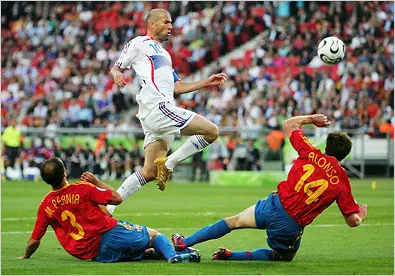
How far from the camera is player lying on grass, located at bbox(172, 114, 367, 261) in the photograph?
8836 mm

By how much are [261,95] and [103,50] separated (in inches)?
343

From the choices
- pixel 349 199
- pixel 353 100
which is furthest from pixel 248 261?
pixel 353 100

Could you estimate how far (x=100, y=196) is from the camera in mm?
Answer: 8969

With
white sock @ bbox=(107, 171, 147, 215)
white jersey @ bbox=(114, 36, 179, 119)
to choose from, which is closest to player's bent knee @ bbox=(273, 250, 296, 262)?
white sock @ bbox=(107, 171, 147, 215)

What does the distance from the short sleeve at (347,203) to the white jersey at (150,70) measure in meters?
2.78

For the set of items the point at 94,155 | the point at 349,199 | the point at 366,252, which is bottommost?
the point at 94,155

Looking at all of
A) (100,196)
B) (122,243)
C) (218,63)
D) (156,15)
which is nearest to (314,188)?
(122,243)

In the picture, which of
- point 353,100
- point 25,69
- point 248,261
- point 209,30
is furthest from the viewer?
point 25,69

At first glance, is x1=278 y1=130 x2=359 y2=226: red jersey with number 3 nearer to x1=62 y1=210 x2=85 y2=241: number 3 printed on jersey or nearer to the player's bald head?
x1=62 y1=210 x2=85 y2=241: number 3 printed on jersey

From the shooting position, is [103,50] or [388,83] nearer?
[388,83]

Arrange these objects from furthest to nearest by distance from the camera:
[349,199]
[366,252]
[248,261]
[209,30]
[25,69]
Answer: [25,69] → [209,30] → [366,252] → [248,261] → [349,199]

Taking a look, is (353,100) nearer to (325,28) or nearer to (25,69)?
(325,28)

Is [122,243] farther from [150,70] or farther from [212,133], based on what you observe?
[150,70]

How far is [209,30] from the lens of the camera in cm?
3431
